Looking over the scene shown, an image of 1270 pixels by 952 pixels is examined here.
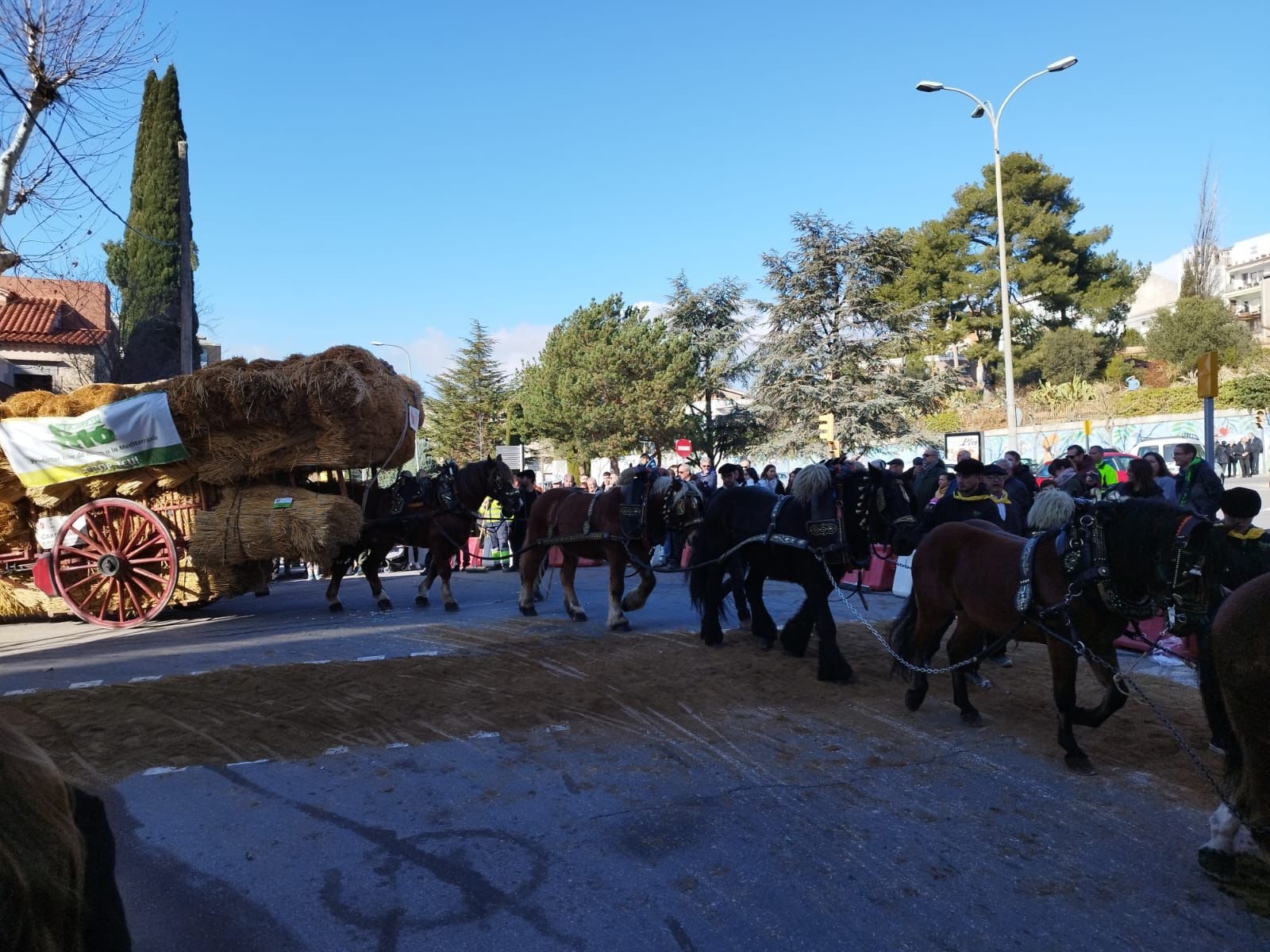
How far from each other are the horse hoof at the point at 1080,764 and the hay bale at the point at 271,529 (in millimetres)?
7699

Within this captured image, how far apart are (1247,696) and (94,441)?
35.3 ft

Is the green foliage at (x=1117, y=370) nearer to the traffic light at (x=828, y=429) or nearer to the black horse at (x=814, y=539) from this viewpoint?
the traffic light at (x=828, y=429)

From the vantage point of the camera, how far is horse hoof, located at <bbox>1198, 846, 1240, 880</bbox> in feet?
12.2

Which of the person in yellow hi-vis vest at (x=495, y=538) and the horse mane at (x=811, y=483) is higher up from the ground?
the horse mane at (x=811, y=483)

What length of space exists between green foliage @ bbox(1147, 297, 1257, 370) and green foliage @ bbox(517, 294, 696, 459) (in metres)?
19.2

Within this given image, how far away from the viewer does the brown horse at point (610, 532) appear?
32.7 feet

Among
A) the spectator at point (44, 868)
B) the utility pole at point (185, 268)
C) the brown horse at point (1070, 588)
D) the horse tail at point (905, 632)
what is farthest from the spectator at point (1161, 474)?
the utility pole at point (185, 268)

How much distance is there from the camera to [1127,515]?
15.8ft

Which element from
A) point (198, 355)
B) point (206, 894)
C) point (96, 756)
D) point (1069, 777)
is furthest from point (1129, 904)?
point (198, 355)

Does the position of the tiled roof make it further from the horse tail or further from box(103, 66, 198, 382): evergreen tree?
the horse tail

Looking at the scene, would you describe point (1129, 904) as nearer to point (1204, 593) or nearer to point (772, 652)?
point (1204, 593)

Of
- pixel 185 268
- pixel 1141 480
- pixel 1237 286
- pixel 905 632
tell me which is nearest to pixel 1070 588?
pixel 905 632

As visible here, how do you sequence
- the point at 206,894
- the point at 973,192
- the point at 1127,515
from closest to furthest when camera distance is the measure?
the point at 206,894 → the point at 1127,515 → the point at 973,192

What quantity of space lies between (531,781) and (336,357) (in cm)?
651
